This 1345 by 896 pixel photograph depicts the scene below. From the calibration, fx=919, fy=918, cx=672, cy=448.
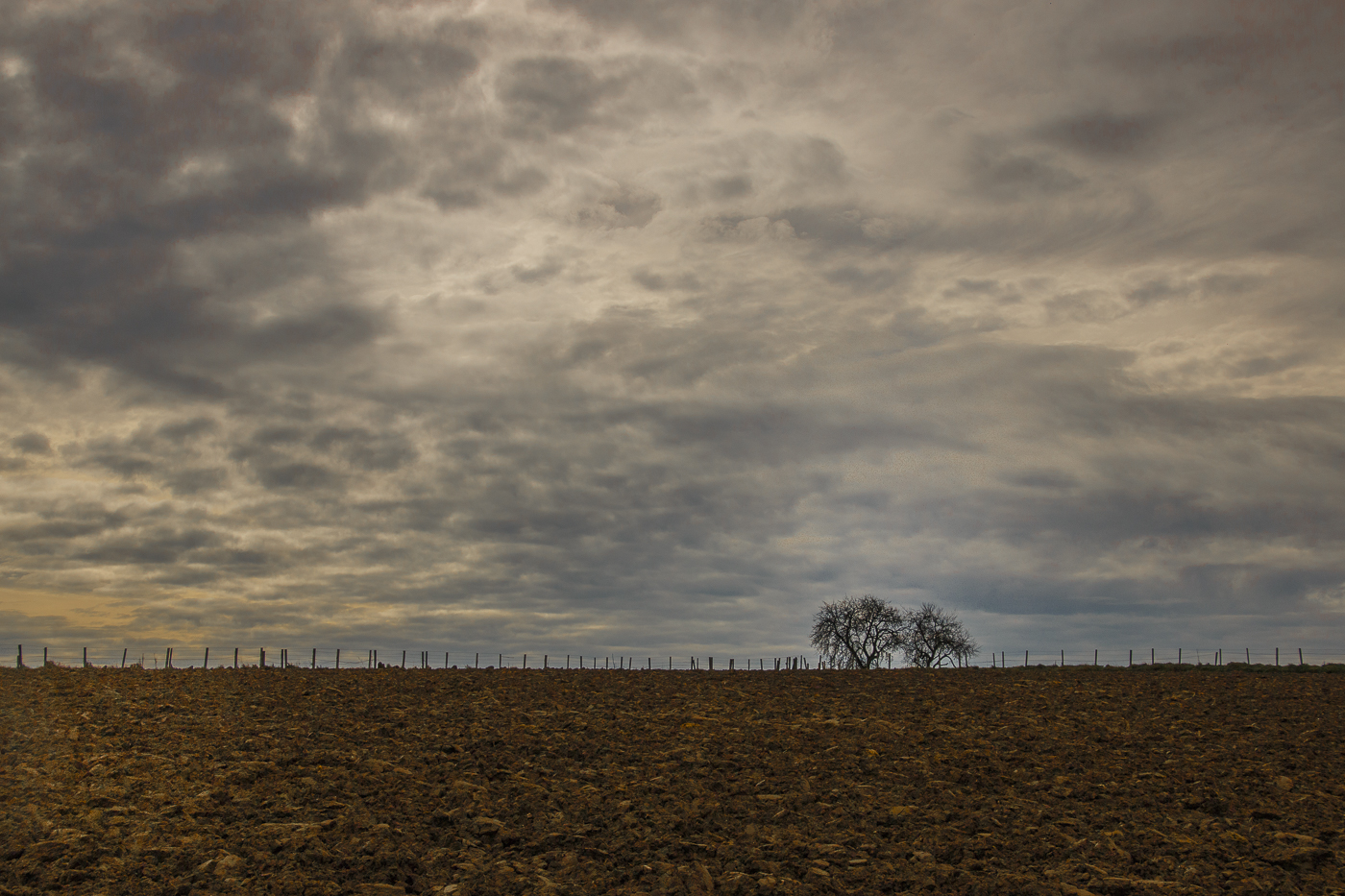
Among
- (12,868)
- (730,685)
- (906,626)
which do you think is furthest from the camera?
(906,626)

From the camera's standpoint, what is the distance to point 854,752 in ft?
79.0

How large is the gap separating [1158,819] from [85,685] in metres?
31.2

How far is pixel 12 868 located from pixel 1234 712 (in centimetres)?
3308

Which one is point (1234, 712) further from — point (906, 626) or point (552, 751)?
point (906, 626)

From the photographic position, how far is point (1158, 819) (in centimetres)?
1952

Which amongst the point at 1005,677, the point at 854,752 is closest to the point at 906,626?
the point at 1005,677

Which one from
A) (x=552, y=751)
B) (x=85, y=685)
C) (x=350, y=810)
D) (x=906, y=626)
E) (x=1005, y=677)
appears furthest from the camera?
(x=906, y=626)

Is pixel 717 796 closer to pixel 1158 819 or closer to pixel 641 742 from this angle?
Result: pixel 641 742

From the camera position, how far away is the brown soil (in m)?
16.7

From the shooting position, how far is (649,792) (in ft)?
68.3

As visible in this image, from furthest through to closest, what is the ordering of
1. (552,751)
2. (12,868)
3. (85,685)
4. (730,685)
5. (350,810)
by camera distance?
(730,685) → (85,685) → (552,751) → (350,810) → (12,868)

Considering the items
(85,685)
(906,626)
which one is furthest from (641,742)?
(906,626)

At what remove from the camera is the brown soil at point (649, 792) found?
16.7 meters

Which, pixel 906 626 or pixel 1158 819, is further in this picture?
pixel 906 626
